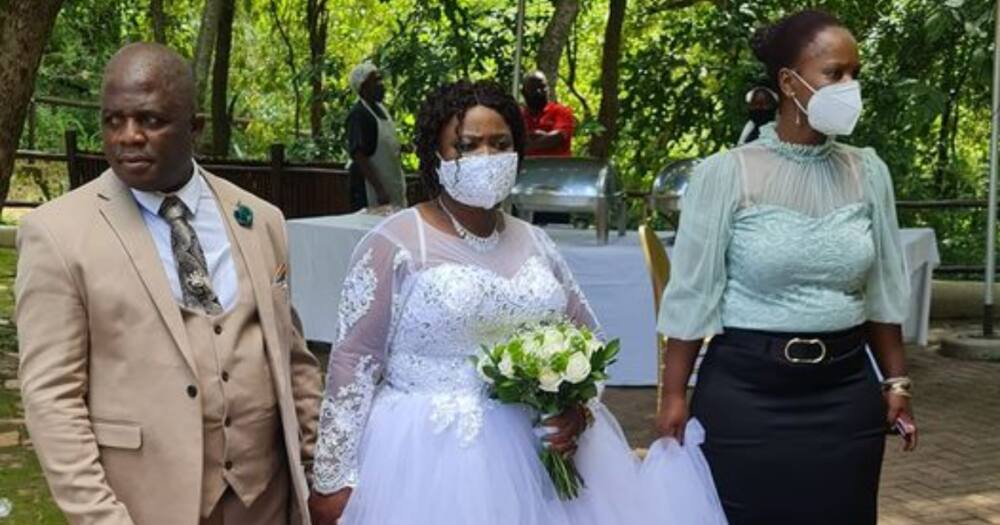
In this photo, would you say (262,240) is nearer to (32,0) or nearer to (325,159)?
(32,0)

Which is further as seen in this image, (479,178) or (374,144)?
(374,144)

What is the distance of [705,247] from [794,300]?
259mm

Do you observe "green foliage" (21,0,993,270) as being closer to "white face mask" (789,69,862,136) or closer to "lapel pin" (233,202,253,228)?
"white face mask" (789,69,862,136)

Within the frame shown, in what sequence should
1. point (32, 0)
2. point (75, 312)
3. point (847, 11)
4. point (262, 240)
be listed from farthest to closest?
point (847, 11) < point (32, 0) < point (262, 240) < point (75, 312)

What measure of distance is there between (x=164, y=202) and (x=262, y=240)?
231mm

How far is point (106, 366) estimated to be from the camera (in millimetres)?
2270

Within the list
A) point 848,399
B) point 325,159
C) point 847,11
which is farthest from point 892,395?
point 325,159

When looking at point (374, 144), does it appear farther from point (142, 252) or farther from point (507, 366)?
point (142, 252)

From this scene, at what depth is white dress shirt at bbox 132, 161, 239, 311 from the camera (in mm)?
→ 2375

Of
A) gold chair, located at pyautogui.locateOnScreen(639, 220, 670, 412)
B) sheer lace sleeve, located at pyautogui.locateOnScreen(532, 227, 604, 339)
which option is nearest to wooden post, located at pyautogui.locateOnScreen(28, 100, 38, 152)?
gold chair, located at pyautogui.locateOnScreen(639, 220, 670, 412)

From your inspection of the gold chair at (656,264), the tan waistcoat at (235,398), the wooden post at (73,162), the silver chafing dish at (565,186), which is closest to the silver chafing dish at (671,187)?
the silver chafing dish at (565,186)

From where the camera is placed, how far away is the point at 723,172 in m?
3.16

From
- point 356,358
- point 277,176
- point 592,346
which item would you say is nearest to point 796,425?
point 592,346

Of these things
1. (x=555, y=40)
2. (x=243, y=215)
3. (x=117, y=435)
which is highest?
(x=555, y=40)
